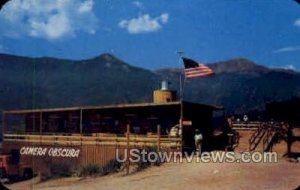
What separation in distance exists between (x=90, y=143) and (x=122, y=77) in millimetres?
34431

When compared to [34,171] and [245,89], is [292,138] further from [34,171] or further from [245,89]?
[245,89]

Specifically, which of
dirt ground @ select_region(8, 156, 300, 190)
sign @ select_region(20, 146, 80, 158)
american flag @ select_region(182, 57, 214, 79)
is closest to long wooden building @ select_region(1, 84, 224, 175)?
sign @ select_region(20, 146, 80, 158)

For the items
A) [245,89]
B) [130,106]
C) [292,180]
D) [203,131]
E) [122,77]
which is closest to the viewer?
[292,180]

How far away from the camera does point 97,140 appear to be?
17.0 metres

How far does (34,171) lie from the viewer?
18.3m

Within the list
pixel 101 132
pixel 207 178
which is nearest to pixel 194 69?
pixel 207 178

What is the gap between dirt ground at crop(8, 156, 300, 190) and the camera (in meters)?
10.8

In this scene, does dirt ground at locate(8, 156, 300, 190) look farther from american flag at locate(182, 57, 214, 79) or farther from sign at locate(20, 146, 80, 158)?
sign at locate(20, 146, 80, 158)

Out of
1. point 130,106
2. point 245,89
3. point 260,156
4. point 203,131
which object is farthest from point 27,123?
point 245,89

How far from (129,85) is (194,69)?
31734 millimetres

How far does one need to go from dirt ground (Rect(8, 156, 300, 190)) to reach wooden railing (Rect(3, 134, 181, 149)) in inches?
40.6

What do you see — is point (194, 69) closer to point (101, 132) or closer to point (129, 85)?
point (101, 132)

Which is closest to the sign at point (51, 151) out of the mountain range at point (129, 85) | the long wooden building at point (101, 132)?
the long wooden building at point (101, 132)

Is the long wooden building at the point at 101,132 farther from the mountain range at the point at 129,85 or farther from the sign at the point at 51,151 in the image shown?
the mountain range at the point at 129,85
